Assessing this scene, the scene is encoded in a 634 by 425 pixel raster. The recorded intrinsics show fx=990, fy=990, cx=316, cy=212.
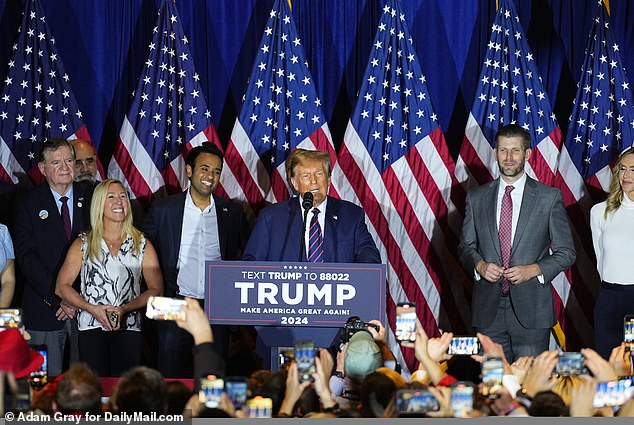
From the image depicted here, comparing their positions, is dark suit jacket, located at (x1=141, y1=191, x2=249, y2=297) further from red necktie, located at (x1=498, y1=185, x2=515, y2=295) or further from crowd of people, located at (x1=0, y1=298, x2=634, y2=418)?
crowd of people, located at (x1=0, y1=298, x2=634, y2=418)

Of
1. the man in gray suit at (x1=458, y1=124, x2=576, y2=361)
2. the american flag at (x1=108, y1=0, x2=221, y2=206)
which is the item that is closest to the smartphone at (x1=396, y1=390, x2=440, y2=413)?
the man in gray suit at (x1=458, y1=124, x2=576, y2=361)

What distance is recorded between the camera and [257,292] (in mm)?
4586

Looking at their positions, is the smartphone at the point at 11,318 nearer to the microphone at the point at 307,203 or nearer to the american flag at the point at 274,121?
the microphone at the point at 307,203

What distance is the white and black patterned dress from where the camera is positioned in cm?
555

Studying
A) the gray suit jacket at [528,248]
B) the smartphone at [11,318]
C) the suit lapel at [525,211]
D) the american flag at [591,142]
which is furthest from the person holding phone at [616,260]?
the smartphone at [11,318]

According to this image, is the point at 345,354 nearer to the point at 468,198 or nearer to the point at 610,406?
the point at 610,406

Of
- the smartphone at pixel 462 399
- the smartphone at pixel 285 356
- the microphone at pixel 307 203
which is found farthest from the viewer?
the microphone at pixel 307 203

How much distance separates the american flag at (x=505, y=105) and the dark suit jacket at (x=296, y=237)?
1808 mm

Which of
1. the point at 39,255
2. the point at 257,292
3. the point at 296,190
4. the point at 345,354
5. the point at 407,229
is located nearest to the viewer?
the point at 345,354

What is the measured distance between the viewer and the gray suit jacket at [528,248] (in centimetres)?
579

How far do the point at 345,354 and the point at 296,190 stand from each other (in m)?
1.78

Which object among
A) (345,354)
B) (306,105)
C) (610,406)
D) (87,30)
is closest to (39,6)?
(87,30)

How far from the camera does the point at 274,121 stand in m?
7.04

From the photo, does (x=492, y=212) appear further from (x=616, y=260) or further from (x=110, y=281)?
(x=110, y=281)
